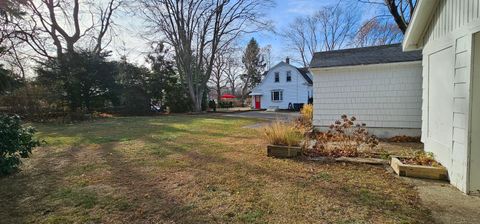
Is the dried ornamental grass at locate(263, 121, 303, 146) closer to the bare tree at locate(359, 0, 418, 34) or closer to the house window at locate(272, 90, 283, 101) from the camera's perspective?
the bare tree at locate(359, 0, 418, 34)

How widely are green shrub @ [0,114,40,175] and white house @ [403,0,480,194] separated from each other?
7.46 m

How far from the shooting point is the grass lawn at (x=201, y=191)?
3117 mm

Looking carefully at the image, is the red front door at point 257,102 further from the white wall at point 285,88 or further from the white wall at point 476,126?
the white wall at point 476,126

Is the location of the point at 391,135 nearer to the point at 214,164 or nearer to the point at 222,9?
the point at 214,164

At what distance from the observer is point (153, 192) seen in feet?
12.9

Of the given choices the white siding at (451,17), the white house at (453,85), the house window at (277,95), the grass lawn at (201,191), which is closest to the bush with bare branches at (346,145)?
the grass lawn at (201,191)

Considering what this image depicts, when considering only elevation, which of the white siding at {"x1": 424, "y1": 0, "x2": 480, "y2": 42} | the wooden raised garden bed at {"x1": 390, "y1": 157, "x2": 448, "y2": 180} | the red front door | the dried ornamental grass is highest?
the white siding at {"x1": 424, "y1": 0, "x2": 480, "y2": 42}

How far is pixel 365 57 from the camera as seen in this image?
9125mm

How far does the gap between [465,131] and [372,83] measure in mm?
5200

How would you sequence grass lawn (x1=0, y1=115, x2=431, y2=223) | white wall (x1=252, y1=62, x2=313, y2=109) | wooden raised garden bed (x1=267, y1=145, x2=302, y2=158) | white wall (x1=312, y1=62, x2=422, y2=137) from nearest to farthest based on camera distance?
grass lawn (x1=0, y1=115, x2=431, y2=223)
wooden raised garden bed (x1=267, y1=145, x2=302, y2=158)
white wall (x1=312, y1=62, x2=422, y2=137)
white wall (x1=252, y1=62, x2=313, y2=109)

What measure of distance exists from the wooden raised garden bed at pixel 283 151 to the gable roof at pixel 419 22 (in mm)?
3471

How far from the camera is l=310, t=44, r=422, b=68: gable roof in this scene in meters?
8.35

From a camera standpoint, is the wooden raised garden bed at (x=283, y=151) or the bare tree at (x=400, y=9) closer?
the wooden raised garden bed at (x=283, y=151)

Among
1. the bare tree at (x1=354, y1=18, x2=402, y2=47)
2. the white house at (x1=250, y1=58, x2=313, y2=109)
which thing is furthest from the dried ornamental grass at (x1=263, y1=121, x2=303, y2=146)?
the white house at (x1=250, y1=58, x2=313, y2=109)
